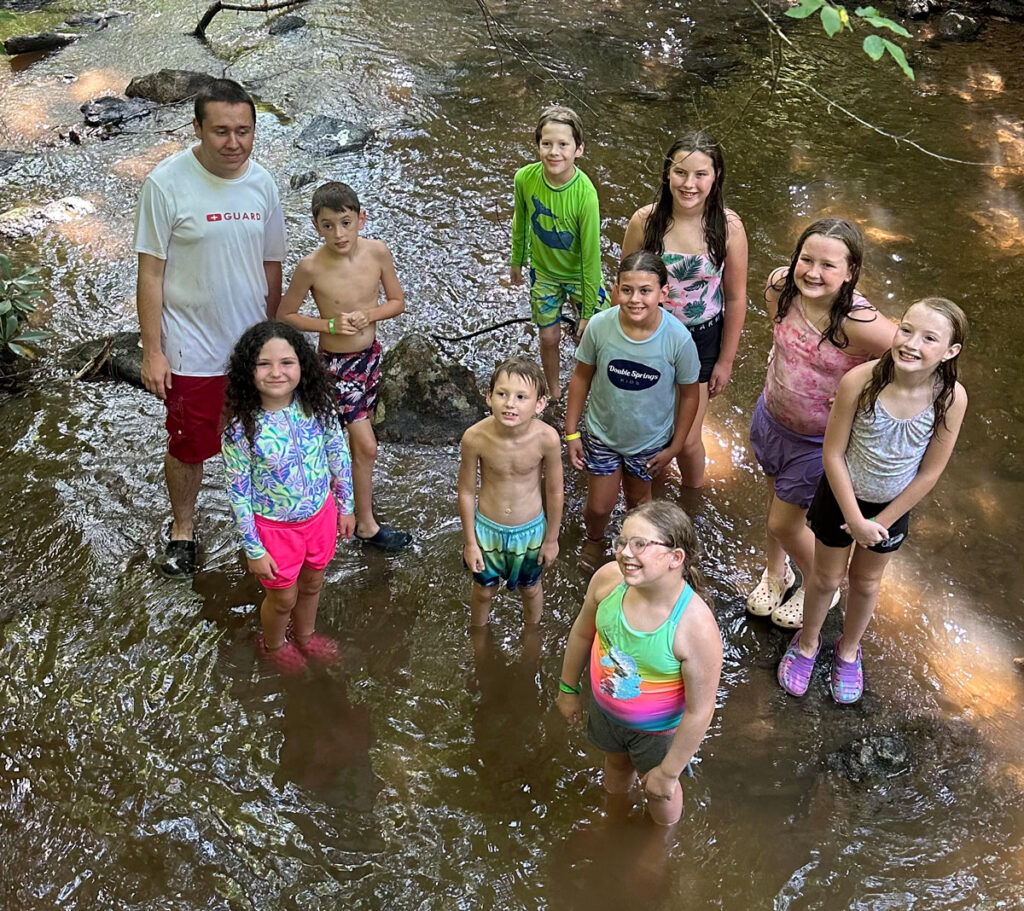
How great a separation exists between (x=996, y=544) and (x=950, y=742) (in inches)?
51.8

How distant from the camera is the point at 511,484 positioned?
3.39 metres

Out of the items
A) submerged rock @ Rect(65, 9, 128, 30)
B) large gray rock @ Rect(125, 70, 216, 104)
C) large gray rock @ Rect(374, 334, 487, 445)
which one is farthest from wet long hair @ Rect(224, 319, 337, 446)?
submerged rock @ Rect(65, 9, 128, 30)

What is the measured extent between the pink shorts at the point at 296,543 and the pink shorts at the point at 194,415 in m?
0.81

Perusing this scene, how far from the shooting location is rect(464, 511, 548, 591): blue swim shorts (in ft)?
11.4

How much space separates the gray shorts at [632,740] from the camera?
2.77 meters

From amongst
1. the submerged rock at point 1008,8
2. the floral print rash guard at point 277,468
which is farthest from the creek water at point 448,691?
the submerged rock at point 1008,8

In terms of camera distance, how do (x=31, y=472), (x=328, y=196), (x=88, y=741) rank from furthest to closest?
(x=31, y=472), (x=328, y=196), (x=88, y=741)

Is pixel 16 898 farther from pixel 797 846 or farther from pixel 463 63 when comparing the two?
pixel 463 63

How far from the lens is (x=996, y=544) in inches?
170

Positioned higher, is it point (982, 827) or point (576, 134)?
point (576, 134)

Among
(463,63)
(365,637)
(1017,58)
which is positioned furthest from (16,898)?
(1017,58)

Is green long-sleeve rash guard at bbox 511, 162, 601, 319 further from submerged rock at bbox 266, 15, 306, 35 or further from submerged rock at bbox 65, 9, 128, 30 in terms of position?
submerged rock at bbox 65, 9, 128, 30

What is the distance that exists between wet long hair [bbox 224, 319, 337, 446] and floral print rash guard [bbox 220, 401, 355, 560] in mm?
34

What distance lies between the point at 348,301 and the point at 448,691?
176cm
